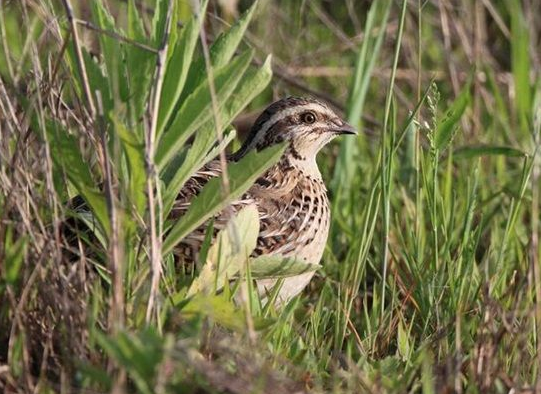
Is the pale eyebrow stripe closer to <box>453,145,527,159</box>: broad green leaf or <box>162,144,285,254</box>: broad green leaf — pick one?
<box>453,145,527,159</box>: broad green leaf

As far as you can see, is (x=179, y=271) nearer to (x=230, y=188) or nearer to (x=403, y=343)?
(x=230, y=188)

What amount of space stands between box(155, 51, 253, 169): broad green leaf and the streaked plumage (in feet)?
2.38

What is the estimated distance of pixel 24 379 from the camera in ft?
11.2

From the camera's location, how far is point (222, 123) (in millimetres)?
3768

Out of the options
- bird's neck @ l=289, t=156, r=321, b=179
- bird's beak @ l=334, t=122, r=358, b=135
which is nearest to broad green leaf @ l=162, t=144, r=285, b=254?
bird's neck @ l=289, t=156, r=321, b=179

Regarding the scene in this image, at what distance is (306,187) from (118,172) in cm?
144

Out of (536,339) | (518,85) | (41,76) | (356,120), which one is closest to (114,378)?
(41,76)

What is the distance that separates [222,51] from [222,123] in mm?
221

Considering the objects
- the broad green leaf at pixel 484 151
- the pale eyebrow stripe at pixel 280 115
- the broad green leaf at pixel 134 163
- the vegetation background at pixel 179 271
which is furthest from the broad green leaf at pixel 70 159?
the broad green leaf at pixel 484 151

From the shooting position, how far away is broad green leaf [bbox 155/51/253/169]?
3627 millimetres

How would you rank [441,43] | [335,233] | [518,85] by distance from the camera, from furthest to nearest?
[441,43] < [518,85] < [335,233]

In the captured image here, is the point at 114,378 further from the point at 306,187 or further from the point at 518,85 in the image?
the point at 518,85

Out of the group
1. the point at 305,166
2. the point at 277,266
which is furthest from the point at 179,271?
the point at 305,166

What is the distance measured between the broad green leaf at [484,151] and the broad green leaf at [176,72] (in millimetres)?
1892
